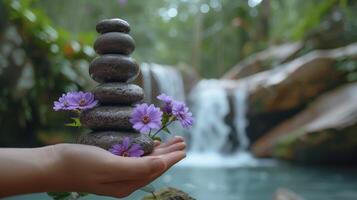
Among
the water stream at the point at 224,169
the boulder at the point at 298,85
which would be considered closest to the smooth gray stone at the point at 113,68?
the water stream at the point at 224,169

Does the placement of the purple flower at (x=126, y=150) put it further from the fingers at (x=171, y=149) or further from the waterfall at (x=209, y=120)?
the waterfall at (x=209, y=120)

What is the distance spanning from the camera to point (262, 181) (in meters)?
5.31

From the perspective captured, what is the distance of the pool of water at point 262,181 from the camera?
4.21 m

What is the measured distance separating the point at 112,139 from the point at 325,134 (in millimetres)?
5930

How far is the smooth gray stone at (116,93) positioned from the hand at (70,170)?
1.21ft

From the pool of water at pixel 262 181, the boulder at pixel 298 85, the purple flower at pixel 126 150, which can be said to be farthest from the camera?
the boulder at pixel 298 85

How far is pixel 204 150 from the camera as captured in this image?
364 inches

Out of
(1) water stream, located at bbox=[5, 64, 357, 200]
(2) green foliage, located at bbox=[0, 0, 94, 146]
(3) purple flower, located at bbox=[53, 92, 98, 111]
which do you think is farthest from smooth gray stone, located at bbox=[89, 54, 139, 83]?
(2) green foliage, located at bbox=[0, 0, 94, 146]

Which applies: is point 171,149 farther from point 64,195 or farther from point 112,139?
point 64,195

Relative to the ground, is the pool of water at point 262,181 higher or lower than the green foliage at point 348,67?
lower

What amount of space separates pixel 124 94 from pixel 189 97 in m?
8.88

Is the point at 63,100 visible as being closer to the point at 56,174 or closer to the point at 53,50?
the point at 56,174

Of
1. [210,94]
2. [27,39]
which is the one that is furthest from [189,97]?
[27,39]

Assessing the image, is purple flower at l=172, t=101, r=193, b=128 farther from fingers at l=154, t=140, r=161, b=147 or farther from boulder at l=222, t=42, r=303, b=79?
boulder at l=222, t=42, r=303, b=79
